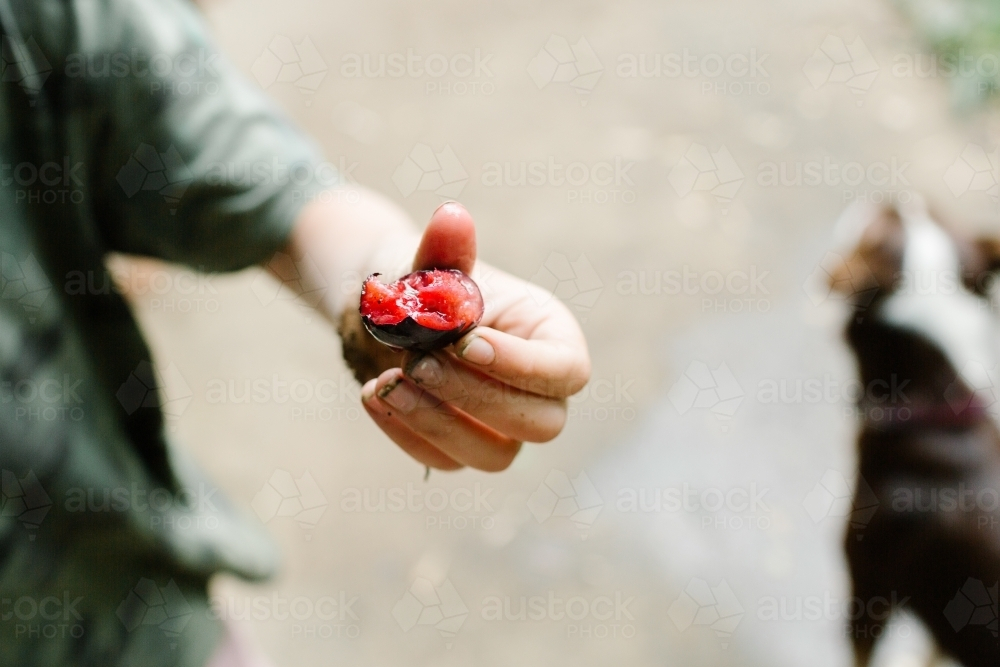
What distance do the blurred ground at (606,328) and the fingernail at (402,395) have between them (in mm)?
1082

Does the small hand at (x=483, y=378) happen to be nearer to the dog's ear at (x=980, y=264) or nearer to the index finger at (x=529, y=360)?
the index finger at (x=529, y=360)

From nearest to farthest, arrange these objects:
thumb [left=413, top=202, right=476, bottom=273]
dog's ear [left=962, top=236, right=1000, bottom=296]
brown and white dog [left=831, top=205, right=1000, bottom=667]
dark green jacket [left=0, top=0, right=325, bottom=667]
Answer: thumb [left=413, top=202, right=476, bottom=273], dark green jacket [left=0, top=0, right=325, bottom=667], brown and white dog [left=831, top=205, right=1000, bottom=667], dog's ear [left=962, top=236, right=1000, bottom=296]

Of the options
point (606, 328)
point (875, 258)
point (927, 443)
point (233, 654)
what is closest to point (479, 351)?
point (233, 654)

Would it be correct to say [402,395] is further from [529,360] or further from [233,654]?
[233,654]

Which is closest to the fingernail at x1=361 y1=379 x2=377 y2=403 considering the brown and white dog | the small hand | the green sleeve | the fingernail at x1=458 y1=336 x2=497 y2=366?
the small hand

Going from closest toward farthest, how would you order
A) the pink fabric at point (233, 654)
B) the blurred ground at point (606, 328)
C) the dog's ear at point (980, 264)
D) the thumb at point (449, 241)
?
the thumb at point (449, 241)
the pink fabric at point (233, 654)
the dog's ear at point (980, 264)
the blurred ground at point (606, 328)

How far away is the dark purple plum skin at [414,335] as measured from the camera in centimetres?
68

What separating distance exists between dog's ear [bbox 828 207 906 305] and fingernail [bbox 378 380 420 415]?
4.55ft

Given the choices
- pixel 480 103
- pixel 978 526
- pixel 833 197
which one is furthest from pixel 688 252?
pixel 978 526

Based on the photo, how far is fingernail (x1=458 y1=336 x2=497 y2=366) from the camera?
0.67 meters

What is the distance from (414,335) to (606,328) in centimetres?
160

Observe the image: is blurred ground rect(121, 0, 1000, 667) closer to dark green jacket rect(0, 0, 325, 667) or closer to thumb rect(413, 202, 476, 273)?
dark green jacket rect(0, 0, 325, 667)

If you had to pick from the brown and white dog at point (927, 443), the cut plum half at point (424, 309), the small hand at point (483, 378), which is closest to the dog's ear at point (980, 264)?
the brown and white dog at point (927, 443)

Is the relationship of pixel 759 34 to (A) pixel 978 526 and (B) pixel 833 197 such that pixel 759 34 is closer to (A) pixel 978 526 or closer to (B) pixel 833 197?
(B) pixel 833 197
